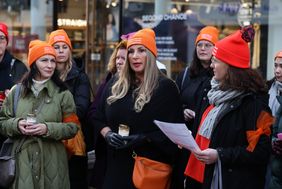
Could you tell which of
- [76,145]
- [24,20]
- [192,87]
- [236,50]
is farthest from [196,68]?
[24,20]

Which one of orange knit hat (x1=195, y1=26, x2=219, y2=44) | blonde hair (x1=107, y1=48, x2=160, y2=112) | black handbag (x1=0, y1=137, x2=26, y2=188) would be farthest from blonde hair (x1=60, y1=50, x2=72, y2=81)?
orange knit hat (x1=195, y1=26, x2=219, y2=44)

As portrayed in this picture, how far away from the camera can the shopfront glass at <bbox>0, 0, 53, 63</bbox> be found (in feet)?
36.3

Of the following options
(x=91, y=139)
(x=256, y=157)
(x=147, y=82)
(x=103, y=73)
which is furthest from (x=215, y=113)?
(x=103, y=73)

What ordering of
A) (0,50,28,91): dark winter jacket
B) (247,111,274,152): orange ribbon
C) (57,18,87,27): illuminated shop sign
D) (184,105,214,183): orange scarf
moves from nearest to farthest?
(247,111,274,152): orange ribbon < (184,105,214,183): orange scarf < (0,50,28,91): dark winter jacket < (57,18,87,27): illuminated shop sign

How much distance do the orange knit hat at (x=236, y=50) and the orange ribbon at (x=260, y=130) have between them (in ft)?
1.28

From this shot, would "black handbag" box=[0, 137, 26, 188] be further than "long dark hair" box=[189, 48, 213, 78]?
No

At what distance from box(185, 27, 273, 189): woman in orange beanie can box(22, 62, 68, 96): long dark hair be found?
65.9 inches

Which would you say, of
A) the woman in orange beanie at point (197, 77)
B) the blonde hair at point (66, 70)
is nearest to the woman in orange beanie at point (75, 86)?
the blonde hair at point (66, 70)

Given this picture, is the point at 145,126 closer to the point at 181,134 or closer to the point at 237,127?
the point at 181,134

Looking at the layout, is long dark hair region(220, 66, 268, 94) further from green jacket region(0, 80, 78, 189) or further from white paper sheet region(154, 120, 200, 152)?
green jacket region(0, 80, 78, 189)

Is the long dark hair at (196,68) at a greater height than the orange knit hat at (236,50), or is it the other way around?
the orange knit hat at (236,50)

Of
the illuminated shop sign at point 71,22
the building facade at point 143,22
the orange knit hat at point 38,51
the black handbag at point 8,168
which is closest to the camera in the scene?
the black handbag at point 8,168

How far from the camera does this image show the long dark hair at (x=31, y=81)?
200 inches

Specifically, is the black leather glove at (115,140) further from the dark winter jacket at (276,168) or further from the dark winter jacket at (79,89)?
the dark winter jacket at (276,168)
